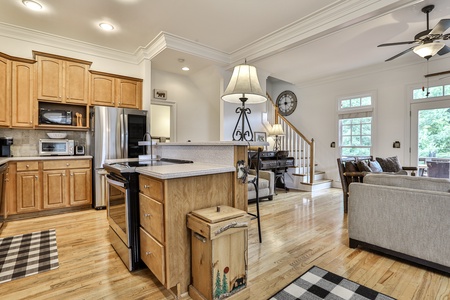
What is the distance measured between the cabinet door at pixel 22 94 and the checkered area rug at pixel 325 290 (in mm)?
4251

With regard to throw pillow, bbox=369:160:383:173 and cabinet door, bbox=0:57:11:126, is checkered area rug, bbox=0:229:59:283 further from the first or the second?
throw pillow, bbox=369:160:383:173

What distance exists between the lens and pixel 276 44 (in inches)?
158

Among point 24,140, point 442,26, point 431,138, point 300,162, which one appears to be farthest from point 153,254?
point 431,138

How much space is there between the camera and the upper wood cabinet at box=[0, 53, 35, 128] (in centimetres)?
338

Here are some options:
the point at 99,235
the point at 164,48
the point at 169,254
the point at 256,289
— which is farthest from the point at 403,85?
the point at 99,235

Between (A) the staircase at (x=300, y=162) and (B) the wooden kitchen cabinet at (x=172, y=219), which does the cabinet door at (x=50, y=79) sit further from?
(A) the staircase at (x=300, y=162)

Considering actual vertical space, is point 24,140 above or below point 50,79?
below

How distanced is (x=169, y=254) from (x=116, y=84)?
3721 millimetres

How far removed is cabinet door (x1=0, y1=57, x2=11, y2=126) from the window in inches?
263

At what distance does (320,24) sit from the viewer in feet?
11.0

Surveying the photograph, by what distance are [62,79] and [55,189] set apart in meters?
1.80

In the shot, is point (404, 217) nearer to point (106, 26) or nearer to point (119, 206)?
point (119, 206)

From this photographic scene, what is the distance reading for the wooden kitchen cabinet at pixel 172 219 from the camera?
161cm

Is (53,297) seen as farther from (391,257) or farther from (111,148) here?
(391,257)
